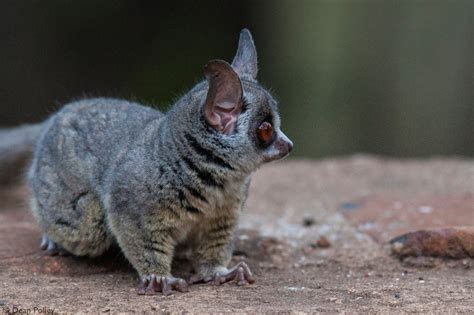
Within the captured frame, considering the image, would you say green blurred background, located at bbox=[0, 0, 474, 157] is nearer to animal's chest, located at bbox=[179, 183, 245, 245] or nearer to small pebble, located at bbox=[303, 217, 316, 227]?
small pebble, located at bbox=[303, 217, 316, 227]

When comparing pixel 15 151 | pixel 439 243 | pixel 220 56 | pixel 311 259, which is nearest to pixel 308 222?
pixel 311 259

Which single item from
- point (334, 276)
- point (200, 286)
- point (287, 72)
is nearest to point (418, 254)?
point (334, 276)

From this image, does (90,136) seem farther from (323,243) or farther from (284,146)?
(323,243)

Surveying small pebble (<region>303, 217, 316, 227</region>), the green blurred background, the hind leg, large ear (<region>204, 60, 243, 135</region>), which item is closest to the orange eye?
large ear (<region>204, 60, 243, 135</region>)

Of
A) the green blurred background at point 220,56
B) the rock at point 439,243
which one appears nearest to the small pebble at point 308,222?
the rock at point 439,243

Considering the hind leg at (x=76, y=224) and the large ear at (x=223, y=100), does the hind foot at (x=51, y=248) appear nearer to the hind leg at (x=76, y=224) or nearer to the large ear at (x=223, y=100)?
the hind leg at (x=76, y=224)

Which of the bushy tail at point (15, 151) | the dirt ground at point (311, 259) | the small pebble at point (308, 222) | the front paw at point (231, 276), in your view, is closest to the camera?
the dirt ground at point (311, 259)

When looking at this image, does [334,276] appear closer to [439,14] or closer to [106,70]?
[439,14]
